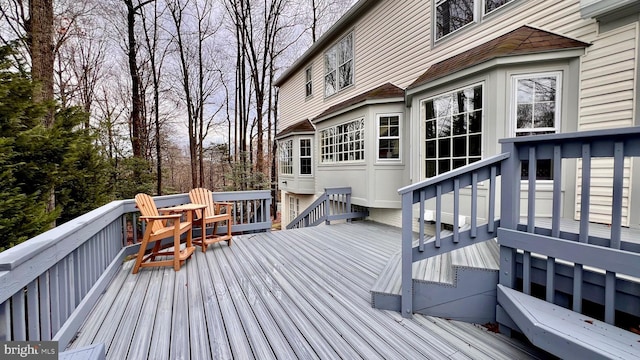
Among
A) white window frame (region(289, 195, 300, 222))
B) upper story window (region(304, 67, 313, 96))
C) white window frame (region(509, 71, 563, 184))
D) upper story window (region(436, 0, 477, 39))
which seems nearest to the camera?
white window frame (region(509, 71, 563, 184))

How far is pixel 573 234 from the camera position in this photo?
6.29 feet

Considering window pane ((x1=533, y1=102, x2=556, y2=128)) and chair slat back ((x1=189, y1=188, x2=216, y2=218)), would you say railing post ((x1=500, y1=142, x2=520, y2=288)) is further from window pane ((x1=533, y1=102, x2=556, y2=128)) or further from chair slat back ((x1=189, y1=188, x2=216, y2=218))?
chair slat back ((x1=189, y1=188, x2=216, y2=218))

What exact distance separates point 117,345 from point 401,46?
689 centimetres

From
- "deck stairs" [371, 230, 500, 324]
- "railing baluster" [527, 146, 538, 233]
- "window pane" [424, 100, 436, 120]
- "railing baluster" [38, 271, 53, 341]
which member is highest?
"window pane" [424, 100, 436, 120]

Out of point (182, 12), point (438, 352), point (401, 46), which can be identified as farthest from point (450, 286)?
point (182, 12)

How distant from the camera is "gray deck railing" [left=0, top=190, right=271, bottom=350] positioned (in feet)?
4.55

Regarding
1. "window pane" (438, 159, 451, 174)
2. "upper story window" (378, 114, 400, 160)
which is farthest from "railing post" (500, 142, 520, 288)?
"upper story window" (378, 114, 400, 160)

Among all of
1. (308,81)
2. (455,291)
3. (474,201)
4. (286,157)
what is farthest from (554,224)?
(308,81)

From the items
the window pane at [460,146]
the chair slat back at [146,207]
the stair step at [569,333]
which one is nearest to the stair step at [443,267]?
the stair step at [569,333]

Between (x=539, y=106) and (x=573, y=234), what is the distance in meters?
2.48

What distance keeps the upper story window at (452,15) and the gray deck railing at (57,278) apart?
6.24 meters

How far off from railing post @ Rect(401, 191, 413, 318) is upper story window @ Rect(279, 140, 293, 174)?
8210mm

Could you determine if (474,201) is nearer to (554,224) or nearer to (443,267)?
(554,224)

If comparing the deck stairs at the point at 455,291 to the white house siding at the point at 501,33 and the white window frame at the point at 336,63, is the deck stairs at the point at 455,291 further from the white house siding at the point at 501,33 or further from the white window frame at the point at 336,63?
the white window frame at the point at 336,63
